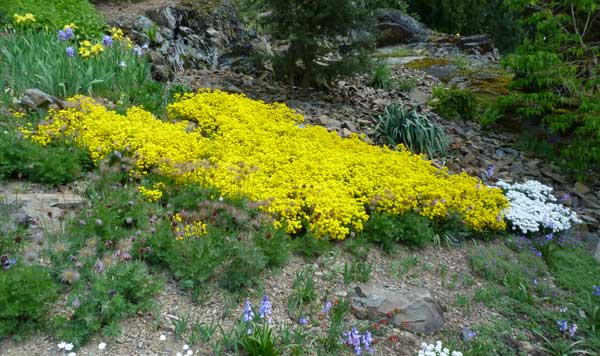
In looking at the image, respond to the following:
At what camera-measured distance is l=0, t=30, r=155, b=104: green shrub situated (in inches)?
217

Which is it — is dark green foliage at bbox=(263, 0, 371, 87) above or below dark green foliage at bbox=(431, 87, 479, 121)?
above

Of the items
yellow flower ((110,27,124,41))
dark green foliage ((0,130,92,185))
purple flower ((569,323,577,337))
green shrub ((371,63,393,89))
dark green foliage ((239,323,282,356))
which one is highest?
yellow flower ((110,27,124,41))

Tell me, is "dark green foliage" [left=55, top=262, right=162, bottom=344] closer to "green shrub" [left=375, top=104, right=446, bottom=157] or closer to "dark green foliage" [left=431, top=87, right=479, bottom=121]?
"green shrub" [left=375, top=104, right=446, bottom=157]

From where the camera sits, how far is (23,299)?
107 inches

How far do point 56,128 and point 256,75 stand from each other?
15.0 ft

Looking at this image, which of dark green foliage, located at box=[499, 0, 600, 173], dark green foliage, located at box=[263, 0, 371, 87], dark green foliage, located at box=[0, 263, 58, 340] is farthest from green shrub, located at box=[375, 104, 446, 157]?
dark green foliage, located at box=[0, 263, 58, 340]

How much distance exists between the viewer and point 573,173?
6609 millimetres

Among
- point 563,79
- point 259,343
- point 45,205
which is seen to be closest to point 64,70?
point 45,205

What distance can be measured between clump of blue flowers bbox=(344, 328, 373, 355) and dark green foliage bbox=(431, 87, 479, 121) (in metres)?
4.99

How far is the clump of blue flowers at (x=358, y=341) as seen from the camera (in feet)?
10.1

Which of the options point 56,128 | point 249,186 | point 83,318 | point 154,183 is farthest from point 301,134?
point 83,318

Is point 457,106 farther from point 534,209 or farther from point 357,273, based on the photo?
point 357,273

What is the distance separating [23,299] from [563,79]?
6050 mm

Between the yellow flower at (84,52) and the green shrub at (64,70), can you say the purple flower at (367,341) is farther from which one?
the yellow flower at (84,52)
